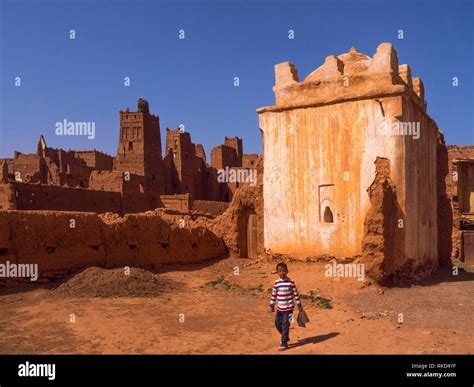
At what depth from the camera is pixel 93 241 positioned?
1316 centimetres

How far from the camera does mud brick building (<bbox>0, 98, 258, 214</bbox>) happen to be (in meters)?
31.3

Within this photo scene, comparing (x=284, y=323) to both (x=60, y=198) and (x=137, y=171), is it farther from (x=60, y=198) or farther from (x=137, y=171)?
(x=137, y=171)

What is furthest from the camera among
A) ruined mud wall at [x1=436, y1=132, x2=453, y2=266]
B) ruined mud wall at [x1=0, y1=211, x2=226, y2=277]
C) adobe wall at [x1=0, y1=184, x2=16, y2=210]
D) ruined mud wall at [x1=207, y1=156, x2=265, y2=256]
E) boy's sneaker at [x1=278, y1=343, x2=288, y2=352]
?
adobe wall at [x1=0, y1=184, x2=16, y2=210]

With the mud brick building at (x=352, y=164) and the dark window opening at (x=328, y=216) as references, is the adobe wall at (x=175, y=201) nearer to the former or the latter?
the mud brick building at (x=352, y=164)

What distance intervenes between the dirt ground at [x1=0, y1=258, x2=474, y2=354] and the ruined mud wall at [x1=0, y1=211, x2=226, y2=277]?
34.5 inches

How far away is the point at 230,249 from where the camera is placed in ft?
57.6

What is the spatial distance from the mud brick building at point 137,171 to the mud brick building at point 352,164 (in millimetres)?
13789

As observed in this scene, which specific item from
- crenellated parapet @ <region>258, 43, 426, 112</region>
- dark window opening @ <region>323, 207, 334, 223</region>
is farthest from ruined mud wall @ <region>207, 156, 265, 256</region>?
dark window opening @ <region>323, 207, 334, 223</region>

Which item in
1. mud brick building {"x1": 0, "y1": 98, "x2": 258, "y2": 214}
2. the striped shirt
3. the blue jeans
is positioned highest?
mud brick building {"x1": 0, "y1": 98, "x2": 258, "y2": 214}

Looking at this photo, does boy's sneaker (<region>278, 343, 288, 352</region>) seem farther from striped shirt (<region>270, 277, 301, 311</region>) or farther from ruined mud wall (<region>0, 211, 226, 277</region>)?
ruined mud wall (<region>0, 211, 226, 277</region>)

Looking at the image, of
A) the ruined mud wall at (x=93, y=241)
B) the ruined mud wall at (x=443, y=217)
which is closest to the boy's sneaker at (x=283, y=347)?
the ruined mud wall at (x=93, y=241)

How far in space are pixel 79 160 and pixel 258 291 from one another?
38.7 m
